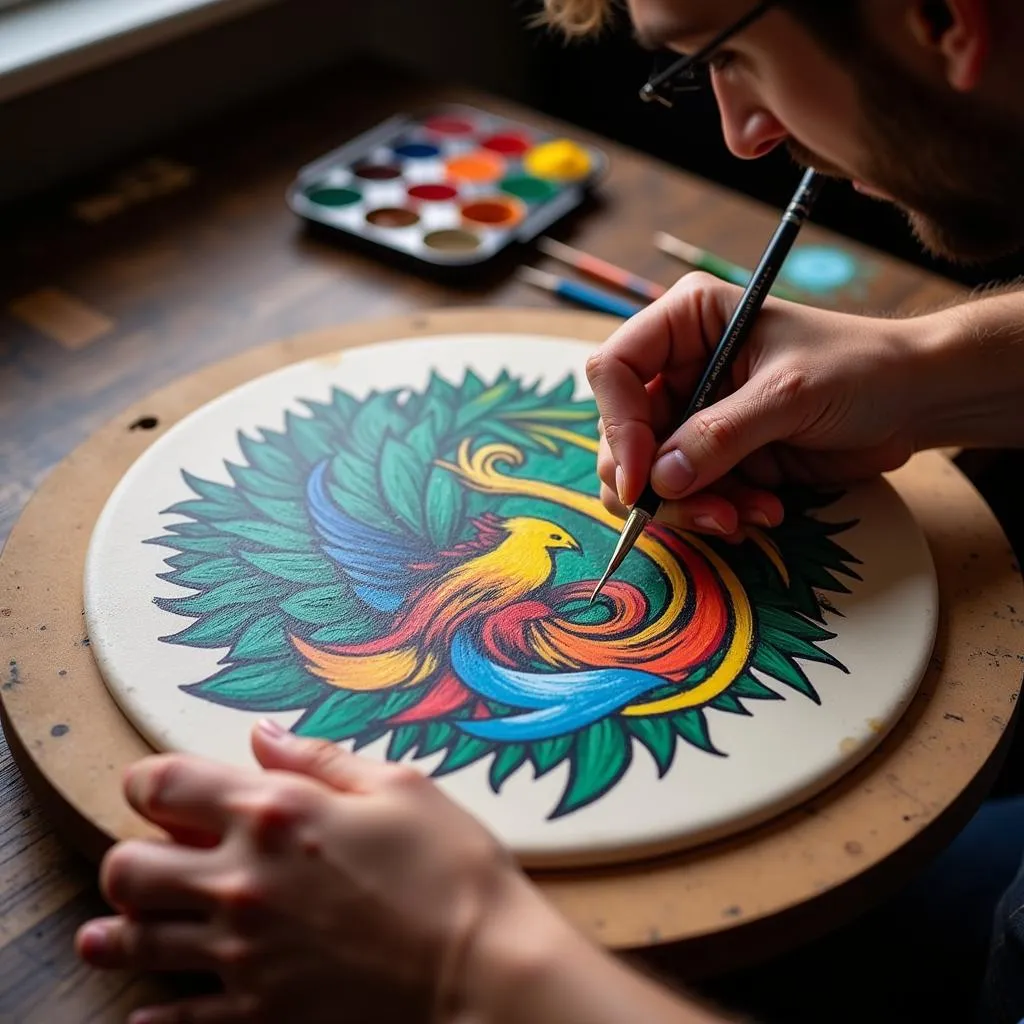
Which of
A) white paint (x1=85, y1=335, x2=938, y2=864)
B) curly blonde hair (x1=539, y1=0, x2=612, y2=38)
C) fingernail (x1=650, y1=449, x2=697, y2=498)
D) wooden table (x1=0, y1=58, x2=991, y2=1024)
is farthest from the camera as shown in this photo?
wooden table (x1=0, y1=58, x2=991, y2=1024)

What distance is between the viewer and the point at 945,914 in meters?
1.07

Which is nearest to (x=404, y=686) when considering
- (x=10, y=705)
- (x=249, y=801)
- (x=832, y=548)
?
(x=249, y=801)

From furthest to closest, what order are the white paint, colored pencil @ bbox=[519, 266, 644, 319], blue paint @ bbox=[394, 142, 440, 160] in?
blue paint @ bbox=[394, 142, 440, 160] < colored pencil @ bbox=[519, 266, 644, 319] < the white paint

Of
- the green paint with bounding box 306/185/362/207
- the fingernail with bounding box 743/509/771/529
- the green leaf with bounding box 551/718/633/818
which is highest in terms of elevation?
the fingernail with bounding box 743/509/771/529

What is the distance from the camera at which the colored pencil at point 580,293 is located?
1.29 meters

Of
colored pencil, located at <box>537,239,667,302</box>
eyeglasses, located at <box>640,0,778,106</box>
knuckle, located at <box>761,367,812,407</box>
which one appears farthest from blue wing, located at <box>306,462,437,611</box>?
colored pencil, located at <box>537,239,667,302</box>

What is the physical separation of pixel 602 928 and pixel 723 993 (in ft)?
1.72

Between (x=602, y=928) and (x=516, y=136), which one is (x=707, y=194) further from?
(x=602, y=928)

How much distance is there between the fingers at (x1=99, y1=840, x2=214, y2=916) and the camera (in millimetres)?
639

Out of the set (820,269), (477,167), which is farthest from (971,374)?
(477,167)

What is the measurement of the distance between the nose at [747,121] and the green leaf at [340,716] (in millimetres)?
542

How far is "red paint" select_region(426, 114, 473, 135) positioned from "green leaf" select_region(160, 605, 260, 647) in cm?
94

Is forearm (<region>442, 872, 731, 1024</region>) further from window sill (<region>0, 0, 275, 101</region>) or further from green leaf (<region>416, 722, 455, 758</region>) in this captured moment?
window sill (<region>0, 0, 275, 101</region>)

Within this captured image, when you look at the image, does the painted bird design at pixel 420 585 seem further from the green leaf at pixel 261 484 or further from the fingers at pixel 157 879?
the fingers at pixel 157 879
